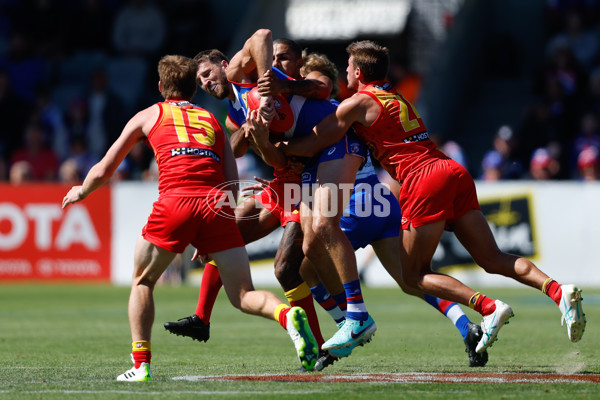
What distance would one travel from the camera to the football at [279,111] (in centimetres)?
807

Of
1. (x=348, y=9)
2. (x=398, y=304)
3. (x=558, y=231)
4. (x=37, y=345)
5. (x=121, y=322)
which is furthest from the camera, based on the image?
(x=348, y=9)

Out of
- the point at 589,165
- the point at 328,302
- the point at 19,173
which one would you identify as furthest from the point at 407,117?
the point at 19,173

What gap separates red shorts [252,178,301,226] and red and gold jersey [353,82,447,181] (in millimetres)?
730

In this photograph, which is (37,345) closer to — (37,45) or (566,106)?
(566,106)

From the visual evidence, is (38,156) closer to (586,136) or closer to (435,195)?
(586,136)

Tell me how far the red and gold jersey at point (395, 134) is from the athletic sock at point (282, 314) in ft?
5.73

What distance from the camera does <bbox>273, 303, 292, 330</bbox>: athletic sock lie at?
709cm

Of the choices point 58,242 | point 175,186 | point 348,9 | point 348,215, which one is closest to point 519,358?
point 348,215

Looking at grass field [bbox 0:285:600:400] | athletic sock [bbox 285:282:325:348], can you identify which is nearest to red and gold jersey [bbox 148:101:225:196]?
grass field [bbox 0:285:600:400]

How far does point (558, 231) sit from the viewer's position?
57.8 ft

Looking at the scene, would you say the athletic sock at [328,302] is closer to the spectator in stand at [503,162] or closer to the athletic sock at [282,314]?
the athletic sock at [282,314]

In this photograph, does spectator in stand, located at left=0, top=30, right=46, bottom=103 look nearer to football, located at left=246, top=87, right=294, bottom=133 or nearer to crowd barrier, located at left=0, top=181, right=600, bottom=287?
crowd barrier, located at left=0, top=181, right=600, bottom=287

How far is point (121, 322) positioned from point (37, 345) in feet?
8.49

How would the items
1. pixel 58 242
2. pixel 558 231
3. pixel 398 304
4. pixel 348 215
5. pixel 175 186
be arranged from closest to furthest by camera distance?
1. pixel 175 186
2. pixel 348 215
3. pixel 398 304
4. pixel 558 231
5. pixel 58 242
